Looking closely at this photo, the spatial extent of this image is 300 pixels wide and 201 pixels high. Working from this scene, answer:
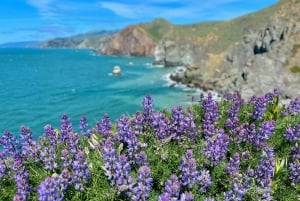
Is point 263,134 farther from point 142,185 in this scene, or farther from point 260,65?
point 260,65

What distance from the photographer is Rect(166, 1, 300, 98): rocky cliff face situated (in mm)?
51844

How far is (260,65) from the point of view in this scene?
178 ft

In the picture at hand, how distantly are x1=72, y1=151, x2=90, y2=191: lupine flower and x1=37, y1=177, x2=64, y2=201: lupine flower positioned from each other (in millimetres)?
715

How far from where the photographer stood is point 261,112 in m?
11.5

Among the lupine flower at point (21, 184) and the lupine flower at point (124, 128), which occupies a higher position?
the lupine flower at point (124, 128)

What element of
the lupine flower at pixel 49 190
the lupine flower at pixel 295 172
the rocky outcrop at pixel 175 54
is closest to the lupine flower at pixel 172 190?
the lupine flower at pixel 49 190

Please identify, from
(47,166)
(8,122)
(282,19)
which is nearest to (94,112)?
(8,122)

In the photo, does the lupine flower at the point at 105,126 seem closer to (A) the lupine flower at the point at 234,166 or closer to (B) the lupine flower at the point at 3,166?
(B) the lupine flower at the point at 3,166

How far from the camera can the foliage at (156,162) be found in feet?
24.1

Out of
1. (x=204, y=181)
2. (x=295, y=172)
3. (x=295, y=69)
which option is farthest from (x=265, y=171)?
(x=295, y=69)

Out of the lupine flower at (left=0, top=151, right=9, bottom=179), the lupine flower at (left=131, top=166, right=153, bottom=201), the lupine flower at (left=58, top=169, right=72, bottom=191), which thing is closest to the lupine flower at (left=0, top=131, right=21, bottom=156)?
the lupine flower at (left=0, top=151, right=9, bottom=179)

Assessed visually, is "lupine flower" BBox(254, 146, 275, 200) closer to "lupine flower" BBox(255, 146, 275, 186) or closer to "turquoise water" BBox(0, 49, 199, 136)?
"lupine flower" BBox(255, 146, 275, 186)

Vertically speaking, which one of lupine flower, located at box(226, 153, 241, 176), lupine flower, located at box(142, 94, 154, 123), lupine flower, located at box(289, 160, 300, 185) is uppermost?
lupine flower, located at box(142, 94, 154, 123)

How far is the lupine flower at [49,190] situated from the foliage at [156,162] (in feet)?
0.06
